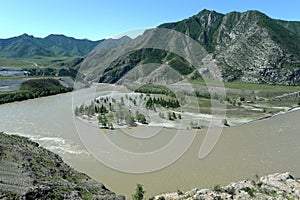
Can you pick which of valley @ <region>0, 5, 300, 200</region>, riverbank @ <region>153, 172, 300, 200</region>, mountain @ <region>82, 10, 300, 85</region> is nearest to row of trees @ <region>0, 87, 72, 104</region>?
valley @ <region>0, 5, 300, 200</region>

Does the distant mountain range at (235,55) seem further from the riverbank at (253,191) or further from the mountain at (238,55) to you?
the riverbank at (253,191)

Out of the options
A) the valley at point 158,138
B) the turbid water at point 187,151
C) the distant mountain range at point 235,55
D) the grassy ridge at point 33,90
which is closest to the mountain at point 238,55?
the distant mountain range at point 235,55

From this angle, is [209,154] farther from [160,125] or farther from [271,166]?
[160,125]

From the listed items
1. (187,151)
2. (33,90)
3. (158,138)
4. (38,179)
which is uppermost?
(33,90)

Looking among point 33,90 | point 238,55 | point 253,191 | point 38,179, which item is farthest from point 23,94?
point 238,55

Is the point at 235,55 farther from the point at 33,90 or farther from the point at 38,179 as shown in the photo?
the point at 38,179

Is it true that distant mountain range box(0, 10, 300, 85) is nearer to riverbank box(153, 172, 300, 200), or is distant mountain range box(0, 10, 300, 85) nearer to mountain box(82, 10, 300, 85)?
mountain box(82, 10, 300, 85)
